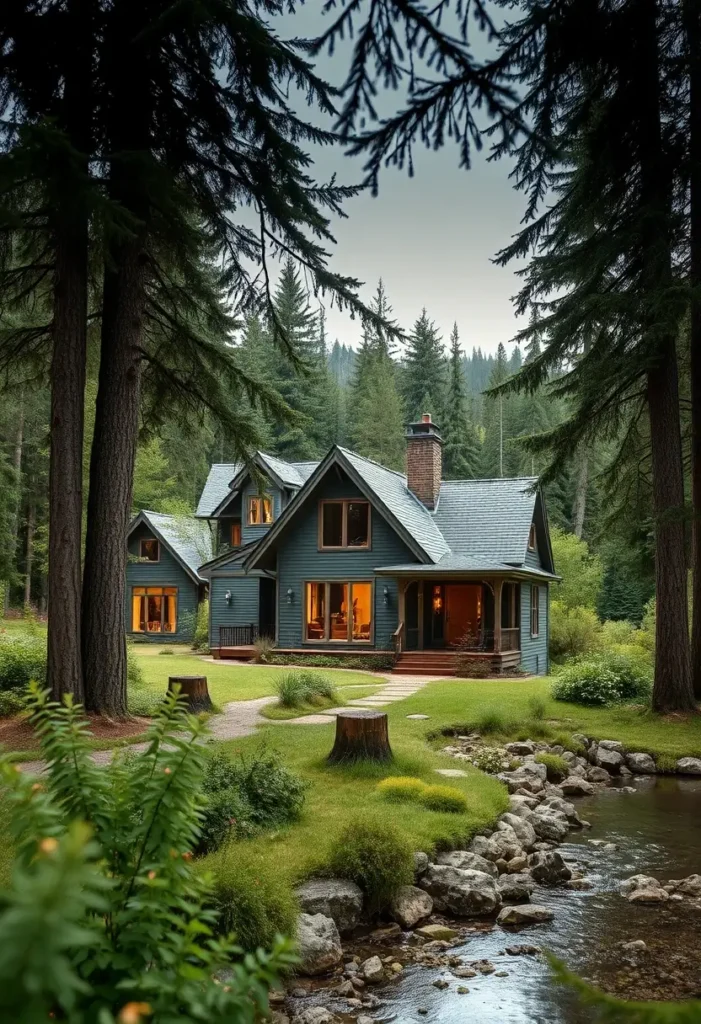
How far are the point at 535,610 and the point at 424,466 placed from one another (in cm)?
579

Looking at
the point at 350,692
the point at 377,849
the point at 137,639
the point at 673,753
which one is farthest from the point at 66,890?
the point at 137,639

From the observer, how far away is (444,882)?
19.9 feet

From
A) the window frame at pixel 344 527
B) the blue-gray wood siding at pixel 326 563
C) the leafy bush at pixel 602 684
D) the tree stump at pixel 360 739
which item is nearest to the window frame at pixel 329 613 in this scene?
the blue-gray wood siding at pixel 326 563

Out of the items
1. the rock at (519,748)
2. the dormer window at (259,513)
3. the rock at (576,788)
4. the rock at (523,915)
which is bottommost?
the rock at (576,788)

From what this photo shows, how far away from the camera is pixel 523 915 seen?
5.77 m

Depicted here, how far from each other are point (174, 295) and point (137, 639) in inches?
853

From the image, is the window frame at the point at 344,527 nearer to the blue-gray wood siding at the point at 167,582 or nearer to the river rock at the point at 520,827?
the blue-gray wood siding at the point at 167,582

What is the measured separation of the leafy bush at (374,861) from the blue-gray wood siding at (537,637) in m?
17.9

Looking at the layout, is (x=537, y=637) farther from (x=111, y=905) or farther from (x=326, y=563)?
(x=111, y=905)

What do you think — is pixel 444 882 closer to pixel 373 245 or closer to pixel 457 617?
pixel 373 245

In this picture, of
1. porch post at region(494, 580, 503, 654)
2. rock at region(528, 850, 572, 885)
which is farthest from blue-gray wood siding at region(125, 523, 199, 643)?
rock at region(528, 850, 572, 885)

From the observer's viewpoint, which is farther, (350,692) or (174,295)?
(350,692)

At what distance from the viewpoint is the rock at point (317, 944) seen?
4895 mm

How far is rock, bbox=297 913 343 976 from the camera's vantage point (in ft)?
16.1
